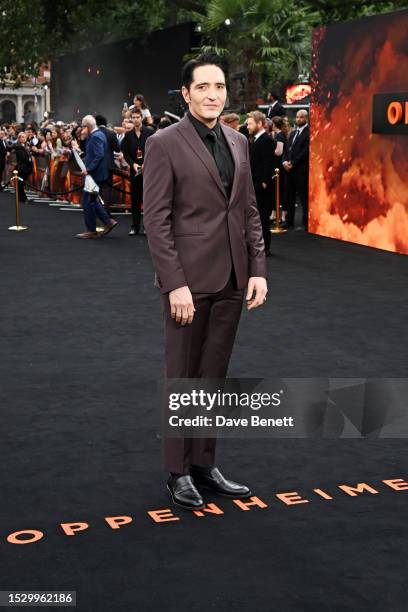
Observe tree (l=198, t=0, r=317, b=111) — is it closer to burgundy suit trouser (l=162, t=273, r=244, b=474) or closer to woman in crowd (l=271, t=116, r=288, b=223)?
woman in crowd (l=271, t=116, r=288, b=223)

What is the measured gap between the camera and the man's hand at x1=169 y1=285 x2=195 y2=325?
3.98 meters

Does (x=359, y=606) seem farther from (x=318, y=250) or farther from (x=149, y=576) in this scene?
(x=318, y=250)

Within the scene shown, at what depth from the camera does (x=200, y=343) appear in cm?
426

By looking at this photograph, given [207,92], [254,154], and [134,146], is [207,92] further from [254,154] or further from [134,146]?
[134,146]

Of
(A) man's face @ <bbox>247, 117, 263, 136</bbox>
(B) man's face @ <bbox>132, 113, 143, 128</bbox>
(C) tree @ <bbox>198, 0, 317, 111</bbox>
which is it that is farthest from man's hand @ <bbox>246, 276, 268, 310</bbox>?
(C) tree @ <bbox>198, 0, 317, 111</bbox>

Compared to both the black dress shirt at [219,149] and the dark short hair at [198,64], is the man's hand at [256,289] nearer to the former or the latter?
the black dress shirt at [219,149]

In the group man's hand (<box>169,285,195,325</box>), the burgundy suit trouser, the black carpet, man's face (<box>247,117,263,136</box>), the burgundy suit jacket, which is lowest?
the black carpet

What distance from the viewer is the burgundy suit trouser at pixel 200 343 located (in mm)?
4180

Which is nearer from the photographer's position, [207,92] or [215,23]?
[207,92]

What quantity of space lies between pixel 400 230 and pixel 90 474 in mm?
9229
